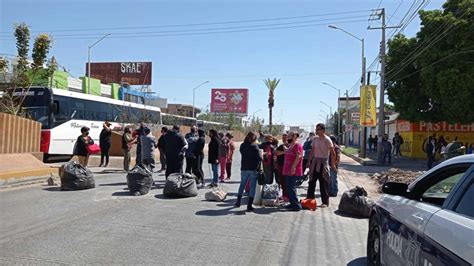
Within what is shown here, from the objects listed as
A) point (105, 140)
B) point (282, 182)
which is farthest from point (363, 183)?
point (105, 140)

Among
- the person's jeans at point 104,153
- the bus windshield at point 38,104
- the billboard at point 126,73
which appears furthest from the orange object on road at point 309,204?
the billboard at point 126,73

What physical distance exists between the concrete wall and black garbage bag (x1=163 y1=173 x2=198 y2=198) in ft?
21.8

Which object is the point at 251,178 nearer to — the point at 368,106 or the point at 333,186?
the point at 333,186

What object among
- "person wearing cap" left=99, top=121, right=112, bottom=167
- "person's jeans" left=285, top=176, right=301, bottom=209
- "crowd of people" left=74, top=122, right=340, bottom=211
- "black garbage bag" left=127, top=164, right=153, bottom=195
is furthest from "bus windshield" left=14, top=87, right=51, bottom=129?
"person's jeans" left=285, top=176, right=301, bottom=209

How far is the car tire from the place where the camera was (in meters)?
5.38

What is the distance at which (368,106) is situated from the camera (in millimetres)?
31047

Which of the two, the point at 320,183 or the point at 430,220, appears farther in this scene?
the point at 320,183

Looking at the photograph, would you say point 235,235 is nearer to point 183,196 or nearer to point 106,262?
point 106,262

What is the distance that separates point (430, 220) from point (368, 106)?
2842cm

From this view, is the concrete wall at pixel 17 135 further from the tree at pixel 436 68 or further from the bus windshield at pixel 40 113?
the tree at pixel 436 68

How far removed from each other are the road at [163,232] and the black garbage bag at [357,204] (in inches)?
11.2

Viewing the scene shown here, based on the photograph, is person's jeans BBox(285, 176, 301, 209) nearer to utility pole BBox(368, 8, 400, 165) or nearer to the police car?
the police car

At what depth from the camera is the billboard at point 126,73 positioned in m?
74.4

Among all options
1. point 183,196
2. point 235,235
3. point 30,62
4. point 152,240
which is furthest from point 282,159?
point 30,62
